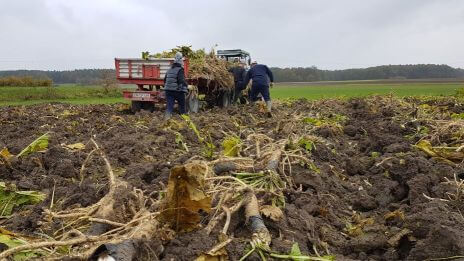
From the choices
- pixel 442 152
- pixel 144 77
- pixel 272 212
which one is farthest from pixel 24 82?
pixel 272 212

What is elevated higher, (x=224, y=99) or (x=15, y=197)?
(x=224, y=99)

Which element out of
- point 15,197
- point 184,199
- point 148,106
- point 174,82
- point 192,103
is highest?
point 174,82

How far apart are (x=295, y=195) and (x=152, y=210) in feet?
5.00

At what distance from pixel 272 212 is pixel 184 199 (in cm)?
76

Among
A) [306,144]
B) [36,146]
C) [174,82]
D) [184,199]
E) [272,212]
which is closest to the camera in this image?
[184,199]

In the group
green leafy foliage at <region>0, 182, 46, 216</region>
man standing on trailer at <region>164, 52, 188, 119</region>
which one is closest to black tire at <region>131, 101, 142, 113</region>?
man standing on trailer at <region>164, 52, 188, 119</region>

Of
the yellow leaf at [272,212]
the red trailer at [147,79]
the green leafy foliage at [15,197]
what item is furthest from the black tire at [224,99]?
the yellow leaf at [272,212]

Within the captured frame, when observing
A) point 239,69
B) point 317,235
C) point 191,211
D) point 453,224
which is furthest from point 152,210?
point 239,69

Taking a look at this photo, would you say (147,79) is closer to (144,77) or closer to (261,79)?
(144,77)

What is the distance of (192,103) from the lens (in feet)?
46.7

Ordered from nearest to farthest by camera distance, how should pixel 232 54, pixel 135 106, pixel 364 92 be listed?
pixel 135 106 < pixel 232 54 < pixel 364 92

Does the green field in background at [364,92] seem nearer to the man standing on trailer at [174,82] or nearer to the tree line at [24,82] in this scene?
the man standing on trailer at [174,82]

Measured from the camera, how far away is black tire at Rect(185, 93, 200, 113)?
45.8 feet

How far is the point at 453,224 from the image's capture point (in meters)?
3.59
